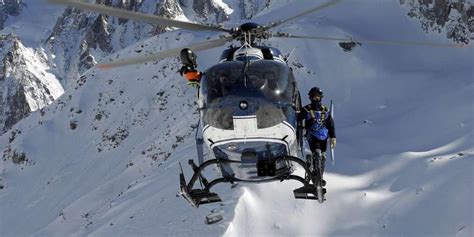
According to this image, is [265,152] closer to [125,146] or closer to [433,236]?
[433,236]

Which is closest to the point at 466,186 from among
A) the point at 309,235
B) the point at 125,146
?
the point at 309,235

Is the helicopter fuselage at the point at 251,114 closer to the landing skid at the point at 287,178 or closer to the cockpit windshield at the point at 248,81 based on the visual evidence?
the cockpit windshield at the point at 248,81

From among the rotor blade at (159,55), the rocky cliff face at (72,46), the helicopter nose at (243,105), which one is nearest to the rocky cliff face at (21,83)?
the rocky cliff face at (72,46)

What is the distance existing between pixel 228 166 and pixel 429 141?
1277cm

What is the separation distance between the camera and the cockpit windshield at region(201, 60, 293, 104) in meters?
9.71

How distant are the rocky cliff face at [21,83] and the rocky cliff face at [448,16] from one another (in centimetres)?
12458

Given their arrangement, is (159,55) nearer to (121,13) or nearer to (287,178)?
(121,13)

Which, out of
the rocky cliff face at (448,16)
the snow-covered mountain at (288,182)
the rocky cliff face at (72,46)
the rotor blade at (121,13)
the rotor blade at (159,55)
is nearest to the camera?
the rotor blade at (121,13)

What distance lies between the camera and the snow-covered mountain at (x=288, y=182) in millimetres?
16625

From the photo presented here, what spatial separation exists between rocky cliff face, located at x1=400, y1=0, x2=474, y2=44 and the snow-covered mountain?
0.68m

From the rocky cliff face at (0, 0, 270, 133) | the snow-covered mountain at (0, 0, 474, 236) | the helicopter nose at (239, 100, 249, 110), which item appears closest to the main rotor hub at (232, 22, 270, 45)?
the helicopter nose at (239, 100, 249, 110)

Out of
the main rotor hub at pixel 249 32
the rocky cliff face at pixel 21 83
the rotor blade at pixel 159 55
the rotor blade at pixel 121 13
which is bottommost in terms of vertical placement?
the rocky cliff face at pixel 21 83

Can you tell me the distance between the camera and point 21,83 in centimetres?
15512

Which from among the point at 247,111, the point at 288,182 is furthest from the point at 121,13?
the point at 288,182
